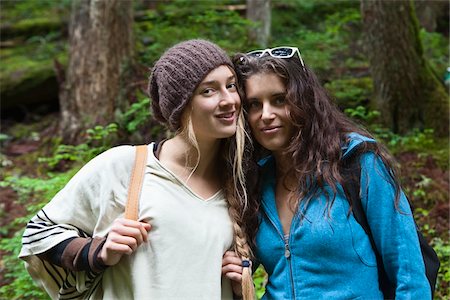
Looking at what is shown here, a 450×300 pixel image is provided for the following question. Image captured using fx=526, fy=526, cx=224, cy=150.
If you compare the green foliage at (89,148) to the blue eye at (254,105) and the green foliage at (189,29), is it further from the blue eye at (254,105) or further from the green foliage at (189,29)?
the blue eye at (254,105)

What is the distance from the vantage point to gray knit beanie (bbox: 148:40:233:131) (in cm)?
261

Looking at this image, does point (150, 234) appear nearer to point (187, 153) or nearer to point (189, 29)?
point (187, 153)

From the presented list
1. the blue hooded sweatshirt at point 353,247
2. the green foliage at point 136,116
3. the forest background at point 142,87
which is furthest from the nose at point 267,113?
the green foliage at point 136,116

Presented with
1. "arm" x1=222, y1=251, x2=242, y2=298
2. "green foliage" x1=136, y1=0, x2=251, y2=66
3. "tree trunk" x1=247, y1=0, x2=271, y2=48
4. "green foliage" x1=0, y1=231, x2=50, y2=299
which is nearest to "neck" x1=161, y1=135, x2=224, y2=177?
"arm" x1=222, y1=251, x2=242, y2=298

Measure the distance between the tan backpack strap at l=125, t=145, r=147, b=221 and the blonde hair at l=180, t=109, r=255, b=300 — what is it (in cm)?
26

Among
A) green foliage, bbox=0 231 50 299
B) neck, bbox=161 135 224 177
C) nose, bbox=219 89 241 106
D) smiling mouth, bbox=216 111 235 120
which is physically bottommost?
green foliage, bbox=0 231 50 299

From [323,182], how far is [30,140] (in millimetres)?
7943

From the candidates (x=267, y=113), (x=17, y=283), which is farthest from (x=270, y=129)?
(x=17, y=283)

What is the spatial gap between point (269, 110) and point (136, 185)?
2.54 feet

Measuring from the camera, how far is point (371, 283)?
2.50 meters

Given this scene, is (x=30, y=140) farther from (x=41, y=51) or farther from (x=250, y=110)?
(x=250, y=110)

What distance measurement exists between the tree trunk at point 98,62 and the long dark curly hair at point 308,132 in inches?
226

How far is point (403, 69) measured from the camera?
698cm

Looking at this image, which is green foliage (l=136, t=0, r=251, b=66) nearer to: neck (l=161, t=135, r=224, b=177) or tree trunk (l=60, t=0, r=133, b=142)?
tree trunk (l=60, t=0, r=133, b=142)
